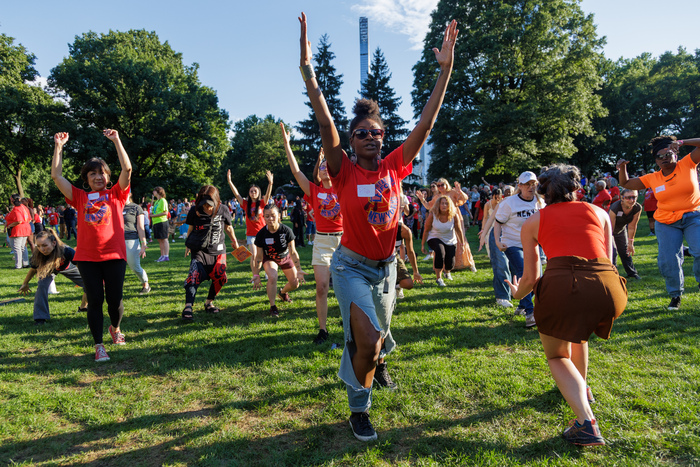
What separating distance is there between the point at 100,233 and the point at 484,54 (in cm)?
2953

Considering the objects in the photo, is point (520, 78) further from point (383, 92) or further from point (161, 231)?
point (161, 231)

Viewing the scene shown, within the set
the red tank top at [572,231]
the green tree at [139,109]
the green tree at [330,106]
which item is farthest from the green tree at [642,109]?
the red tank top at [572,231]

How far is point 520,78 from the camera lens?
29.1 metres

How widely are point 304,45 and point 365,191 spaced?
3.40ft

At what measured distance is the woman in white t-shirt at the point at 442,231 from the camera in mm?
7738

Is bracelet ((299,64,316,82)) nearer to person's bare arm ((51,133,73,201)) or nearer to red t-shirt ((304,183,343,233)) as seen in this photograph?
red t-shirt ((304,183,343,233))

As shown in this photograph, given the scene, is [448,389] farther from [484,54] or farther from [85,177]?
[484,54]

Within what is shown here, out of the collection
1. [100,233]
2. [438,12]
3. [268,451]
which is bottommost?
[268,451]

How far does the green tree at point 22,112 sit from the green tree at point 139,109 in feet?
5.24

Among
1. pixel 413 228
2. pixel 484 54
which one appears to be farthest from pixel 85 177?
pixel 484 54

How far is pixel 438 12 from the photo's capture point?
1248 inches

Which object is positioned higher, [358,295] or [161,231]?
[161,231]

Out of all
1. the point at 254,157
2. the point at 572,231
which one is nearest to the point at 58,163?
the point at 572,231

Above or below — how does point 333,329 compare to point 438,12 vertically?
below
